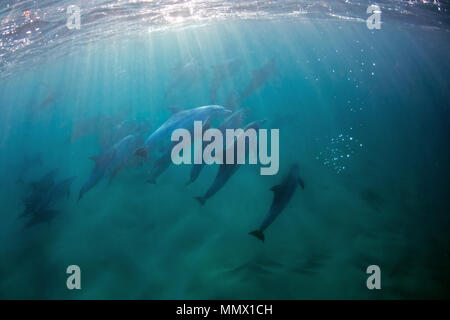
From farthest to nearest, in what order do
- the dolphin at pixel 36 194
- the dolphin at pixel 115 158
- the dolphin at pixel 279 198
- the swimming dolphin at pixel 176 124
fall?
the dolphin at pixel 36 194 → the dolphin at pixel 115 158 → the dolphin at pixel 279 198 → the swimming dolphin at pixel 176 124

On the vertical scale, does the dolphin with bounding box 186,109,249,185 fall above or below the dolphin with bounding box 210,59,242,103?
below

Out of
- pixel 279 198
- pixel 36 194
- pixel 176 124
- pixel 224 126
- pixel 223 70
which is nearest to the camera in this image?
pixel 176 124

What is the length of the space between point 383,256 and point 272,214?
344 centimetres

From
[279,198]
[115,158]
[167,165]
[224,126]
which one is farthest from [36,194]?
[279,198]

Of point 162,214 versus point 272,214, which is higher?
point 162,214

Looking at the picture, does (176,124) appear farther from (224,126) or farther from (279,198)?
(279,198)

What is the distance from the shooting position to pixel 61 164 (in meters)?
15.7

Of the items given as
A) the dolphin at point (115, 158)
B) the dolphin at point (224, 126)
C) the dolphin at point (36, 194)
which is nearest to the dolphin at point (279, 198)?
the dolphin at point (224, 126)

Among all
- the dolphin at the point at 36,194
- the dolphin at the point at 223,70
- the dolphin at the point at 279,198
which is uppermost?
the dolphin at the point at 223,70

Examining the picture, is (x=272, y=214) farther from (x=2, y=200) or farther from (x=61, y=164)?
(x=61, y=164)

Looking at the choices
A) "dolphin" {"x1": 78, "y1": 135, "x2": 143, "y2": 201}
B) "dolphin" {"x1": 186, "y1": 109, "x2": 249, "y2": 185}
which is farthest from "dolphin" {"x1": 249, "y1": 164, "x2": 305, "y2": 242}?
Answer: "dolphin" {"x1": 78, "y1": 135, "x2": 143, "y2": 201}

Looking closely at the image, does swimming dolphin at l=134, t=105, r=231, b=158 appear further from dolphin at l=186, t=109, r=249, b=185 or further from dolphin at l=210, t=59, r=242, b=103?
dolphin at l=210, t=59, r=242, b=103

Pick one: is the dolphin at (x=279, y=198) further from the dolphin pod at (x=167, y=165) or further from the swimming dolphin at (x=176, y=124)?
the swimming dolphin at (x=176, y=124)
